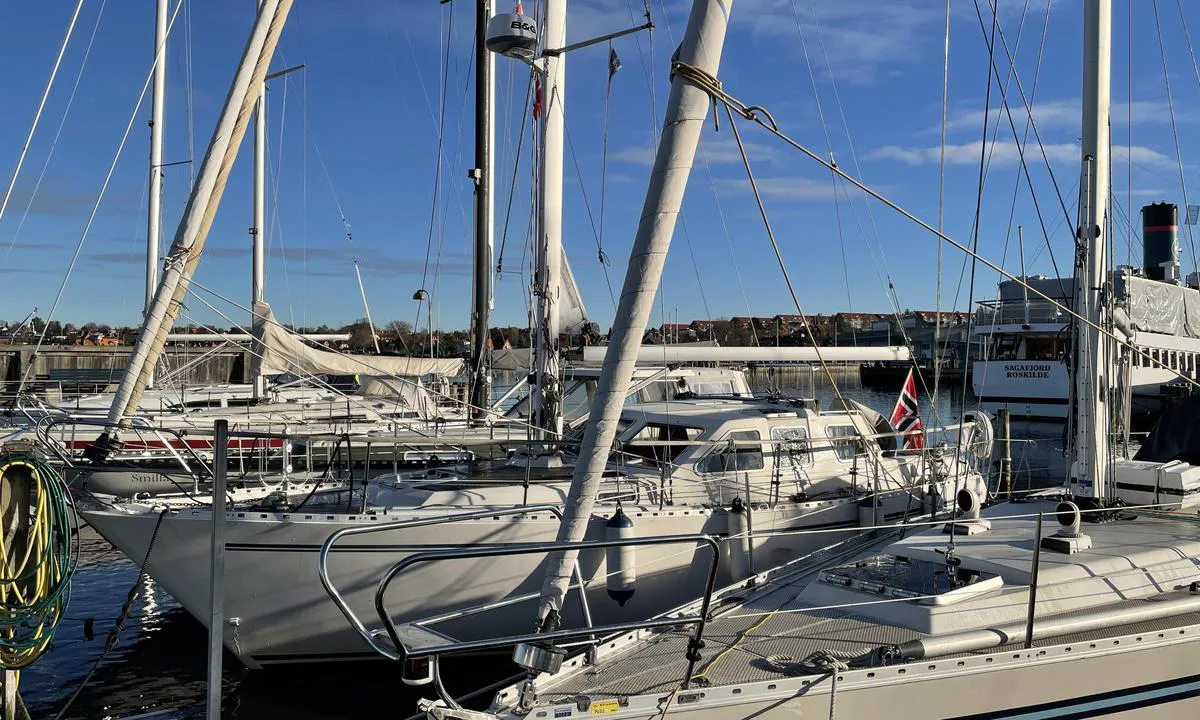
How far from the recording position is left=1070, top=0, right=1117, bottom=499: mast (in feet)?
27.1

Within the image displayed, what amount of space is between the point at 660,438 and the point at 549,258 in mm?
3060

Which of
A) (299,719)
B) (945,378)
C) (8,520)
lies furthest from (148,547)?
(945,378)

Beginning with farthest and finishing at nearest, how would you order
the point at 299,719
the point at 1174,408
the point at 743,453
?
the point at 743,453
the point at 1174,408
the point at 299,719

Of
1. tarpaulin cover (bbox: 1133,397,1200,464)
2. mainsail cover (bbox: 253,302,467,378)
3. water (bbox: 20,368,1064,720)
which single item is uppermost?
mainsail cover (bbox: 253,302,467,378)

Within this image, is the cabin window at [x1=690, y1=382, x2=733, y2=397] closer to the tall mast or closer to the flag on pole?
the flag on pole

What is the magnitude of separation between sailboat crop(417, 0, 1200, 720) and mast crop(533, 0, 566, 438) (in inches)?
212

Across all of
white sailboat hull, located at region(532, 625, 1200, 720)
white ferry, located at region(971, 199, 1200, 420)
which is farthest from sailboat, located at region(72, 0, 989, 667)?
white ferry, located at region(971, 199, 1200, 420)

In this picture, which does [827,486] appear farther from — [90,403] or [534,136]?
[90,403]

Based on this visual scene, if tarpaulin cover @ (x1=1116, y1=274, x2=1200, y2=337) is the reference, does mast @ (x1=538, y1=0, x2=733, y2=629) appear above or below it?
below

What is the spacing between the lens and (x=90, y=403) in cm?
2044

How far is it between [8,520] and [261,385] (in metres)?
13.5

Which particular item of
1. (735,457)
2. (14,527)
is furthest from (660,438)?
(14,527)

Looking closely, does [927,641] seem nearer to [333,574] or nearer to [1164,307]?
[333,574]

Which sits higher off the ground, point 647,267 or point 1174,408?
point 647,267
